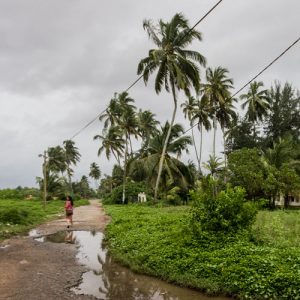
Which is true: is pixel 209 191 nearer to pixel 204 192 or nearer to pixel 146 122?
pixel 204 192

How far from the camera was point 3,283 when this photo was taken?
845 cm

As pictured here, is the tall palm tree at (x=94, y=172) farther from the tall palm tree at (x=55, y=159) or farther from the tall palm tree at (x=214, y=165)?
the tall palm tree at (x=214, y=165)

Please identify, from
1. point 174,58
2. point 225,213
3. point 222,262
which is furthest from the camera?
point 174,58

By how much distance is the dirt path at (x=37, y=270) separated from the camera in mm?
7867

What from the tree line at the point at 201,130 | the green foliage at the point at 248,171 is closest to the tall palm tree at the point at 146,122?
the tree line at the point at 201,130

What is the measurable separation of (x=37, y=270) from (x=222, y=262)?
4.60 meters

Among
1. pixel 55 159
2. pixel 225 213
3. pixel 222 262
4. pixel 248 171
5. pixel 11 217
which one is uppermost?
pixel 55 159

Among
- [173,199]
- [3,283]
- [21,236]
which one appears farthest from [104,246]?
[173,199]

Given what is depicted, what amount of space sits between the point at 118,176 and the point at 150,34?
37689 mm

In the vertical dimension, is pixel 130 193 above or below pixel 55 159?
below

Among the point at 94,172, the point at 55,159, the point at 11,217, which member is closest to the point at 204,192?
the point at 11,217

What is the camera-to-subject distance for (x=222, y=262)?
837 cm

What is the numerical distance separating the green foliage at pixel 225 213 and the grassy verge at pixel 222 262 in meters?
0.33

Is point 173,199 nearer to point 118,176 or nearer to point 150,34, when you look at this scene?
point 150,34
